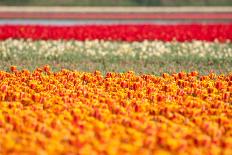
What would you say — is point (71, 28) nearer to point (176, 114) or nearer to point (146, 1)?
point (176, 114)

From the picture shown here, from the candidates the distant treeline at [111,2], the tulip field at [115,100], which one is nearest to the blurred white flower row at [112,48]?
the tulip field at [115,100]

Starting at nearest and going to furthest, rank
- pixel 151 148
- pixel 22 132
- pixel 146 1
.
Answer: pixel 151 148 → pixel 22 132 → pixel 146 1

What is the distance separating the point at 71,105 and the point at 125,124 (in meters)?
0.97

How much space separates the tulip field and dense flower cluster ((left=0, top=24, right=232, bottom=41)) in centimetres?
75

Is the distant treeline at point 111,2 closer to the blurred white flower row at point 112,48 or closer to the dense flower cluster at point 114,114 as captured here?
the blurred white flower row at point 112,48

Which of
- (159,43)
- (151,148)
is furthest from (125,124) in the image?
(159,43)

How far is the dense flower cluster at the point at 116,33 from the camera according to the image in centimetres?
1410

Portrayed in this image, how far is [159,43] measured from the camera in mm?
13180

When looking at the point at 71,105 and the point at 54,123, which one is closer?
the point at 54,123

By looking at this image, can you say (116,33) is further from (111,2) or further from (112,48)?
(111,2)

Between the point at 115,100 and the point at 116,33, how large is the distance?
7941mm

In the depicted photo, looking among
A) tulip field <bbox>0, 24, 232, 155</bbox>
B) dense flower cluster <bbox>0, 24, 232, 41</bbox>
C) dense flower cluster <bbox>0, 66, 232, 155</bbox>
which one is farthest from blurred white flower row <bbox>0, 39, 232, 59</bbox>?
dense flower cluster <bbox>0, 66, 232, 155</bbox>

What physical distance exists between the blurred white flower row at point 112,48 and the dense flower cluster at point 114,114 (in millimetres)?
3497

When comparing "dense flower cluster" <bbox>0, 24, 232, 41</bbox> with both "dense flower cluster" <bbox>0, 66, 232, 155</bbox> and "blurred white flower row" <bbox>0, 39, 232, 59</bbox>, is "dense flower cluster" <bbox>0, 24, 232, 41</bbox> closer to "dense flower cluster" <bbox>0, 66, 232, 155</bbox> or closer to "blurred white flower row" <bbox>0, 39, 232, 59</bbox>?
"blurred white flower row" <bbox>0, 39, 232, 59</bbox>
